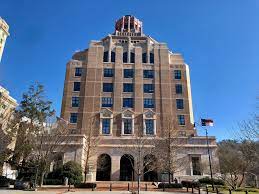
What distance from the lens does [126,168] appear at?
4744cm

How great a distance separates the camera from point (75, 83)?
2226 inches

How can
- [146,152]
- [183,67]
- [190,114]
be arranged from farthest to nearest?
[183,67] < [190,114] < [146,152]

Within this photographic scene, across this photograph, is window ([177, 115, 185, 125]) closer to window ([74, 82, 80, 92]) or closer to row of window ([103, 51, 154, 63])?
row of window ([103, 51, 154, 63])

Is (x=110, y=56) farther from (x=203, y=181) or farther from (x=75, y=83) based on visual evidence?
(x=203, y=181)

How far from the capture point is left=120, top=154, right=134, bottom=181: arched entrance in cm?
4669

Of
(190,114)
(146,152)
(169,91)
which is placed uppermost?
(169,91)

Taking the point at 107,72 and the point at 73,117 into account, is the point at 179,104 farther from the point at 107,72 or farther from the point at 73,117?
the point at 73,117

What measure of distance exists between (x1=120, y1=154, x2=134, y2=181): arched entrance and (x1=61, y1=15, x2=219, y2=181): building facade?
0.36 metres

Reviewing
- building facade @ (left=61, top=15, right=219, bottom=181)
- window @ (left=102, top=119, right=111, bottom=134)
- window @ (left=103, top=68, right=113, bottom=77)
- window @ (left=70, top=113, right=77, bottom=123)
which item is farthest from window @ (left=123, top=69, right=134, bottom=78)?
window @ (left=70, top=113, right=77, bottom=123)

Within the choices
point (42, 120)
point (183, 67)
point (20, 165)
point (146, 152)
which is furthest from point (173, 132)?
point (20, 165)

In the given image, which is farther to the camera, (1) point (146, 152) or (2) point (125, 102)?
(2) point (125, 102)

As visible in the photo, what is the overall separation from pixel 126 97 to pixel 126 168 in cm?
1531

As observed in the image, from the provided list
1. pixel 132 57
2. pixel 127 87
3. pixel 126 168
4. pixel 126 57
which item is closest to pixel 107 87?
pixel 127 87

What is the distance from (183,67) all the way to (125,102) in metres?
15.5
